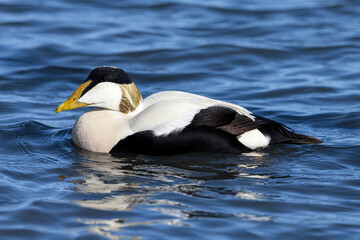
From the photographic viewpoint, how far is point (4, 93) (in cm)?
746

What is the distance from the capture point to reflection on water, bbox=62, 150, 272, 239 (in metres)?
4.23

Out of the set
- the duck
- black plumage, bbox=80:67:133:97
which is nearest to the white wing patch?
the duck

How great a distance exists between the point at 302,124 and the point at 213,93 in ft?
4.73

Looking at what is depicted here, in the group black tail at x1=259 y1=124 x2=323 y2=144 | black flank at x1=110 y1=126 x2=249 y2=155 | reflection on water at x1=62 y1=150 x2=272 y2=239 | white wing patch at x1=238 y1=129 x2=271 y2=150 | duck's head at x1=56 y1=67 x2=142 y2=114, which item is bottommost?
reflection on water at x1=62 y1=150 x2=272 y2=239

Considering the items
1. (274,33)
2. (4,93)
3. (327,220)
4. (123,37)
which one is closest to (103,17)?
(123,37)

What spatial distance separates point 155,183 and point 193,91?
121 inches

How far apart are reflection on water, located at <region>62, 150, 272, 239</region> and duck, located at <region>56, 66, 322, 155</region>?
0.10 m

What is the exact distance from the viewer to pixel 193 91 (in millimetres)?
7770

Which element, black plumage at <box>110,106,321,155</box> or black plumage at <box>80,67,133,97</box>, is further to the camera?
black plumage at <box>80,67,133,97</box>

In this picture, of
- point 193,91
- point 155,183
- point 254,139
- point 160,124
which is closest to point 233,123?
point 254,139

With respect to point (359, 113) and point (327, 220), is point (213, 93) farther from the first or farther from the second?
point (327, 220)

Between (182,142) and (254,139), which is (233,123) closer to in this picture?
A: (254,139)

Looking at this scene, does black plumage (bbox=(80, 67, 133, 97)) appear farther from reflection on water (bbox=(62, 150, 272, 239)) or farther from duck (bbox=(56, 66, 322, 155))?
reflection on water (bbox=(62, 150, 272, 239))

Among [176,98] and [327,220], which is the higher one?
[176,98]
